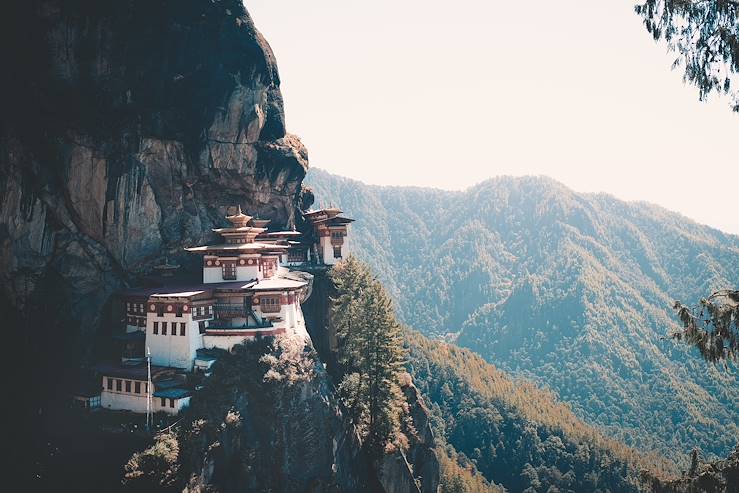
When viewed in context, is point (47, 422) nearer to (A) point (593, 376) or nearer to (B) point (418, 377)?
(B) point (418, 377)

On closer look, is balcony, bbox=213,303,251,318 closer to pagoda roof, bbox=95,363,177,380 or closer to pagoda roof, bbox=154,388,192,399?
pagoda roof, bbox=95,363,177,380

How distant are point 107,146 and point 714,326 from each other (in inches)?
1632

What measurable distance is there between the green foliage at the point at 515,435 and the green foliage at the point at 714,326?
93.9m

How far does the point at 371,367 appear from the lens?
5106 centimetres

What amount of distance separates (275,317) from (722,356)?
32.4 m

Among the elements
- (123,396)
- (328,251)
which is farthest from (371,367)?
(123,396)

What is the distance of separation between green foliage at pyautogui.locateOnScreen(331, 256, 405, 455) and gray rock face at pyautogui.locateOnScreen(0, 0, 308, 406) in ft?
47.1

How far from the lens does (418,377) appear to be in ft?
417

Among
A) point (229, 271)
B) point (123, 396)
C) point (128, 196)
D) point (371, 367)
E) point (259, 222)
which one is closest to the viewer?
point (123, 396)

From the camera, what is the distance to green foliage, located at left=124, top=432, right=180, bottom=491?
3212 centimetres

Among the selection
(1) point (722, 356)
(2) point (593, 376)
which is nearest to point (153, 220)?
(1) point (722, 356)

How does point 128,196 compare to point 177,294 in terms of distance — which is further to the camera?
point 128,196

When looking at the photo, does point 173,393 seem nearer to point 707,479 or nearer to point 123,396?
point 123,396

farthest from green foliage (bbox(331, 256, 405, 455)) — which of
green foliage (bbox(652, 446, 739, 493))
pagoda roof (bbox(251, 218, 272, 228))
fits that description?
green foliage (bbox(652, 446, 739, 493))
